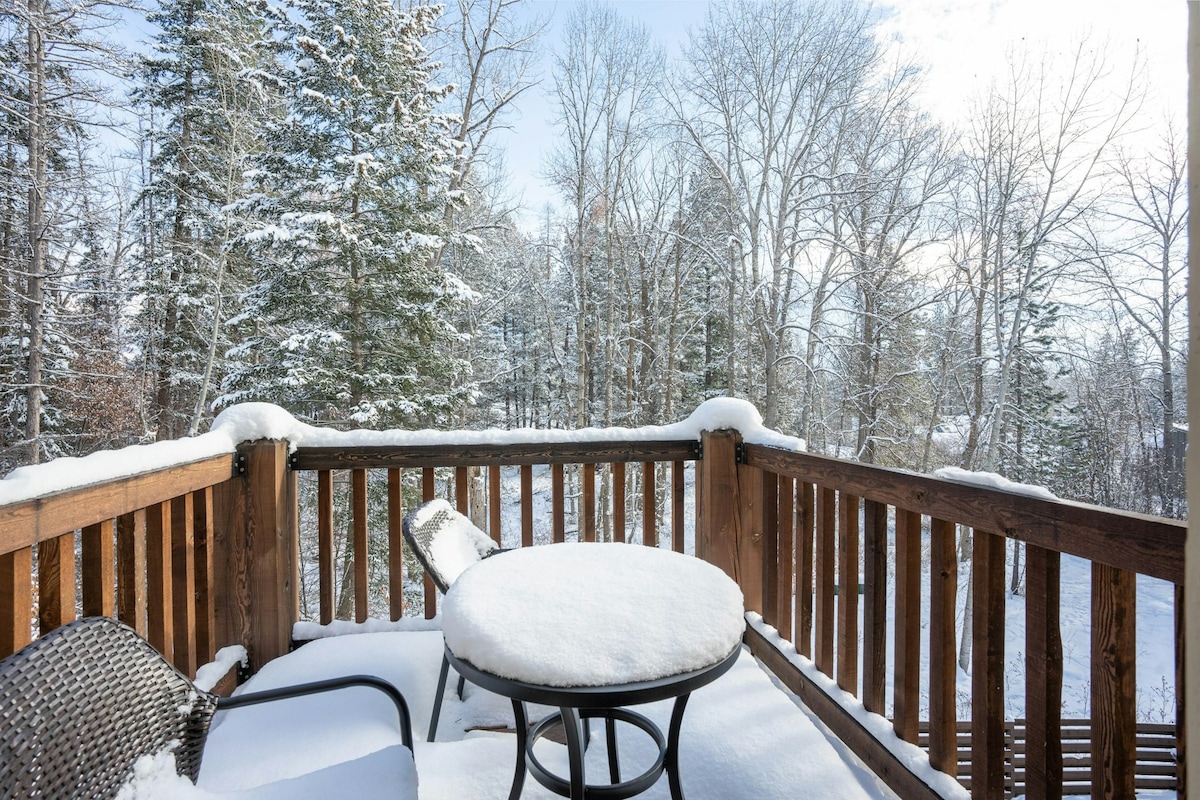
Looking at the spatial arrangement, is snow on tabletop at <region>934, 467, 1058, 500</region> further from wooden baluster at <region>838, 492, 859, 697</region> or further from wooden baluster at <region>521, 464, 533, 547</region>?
wooden baluster at <region>521, 464, 533, 547</region>

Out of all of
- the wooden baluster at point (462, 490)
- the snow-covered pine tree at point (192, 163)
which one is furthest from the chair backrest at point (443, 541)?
the snow-covered pine tree at point (192, 163)

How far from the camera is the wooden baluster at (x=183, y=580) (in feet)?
6.59

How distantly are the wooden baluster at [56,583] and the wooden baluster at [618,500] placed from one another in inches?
72.5

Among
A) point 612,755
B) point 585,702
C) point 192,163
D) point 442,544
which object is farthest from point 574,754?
point 192,163

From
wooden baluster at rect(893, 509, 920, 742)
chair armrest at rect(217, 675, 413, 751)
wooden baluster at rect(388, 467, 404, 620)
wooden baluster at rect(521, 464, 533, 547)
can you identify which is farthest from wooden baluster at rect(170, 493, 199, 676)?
wooden baluster at rect(893, 509, 920, 742)

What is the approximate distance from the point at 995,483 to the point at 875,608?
2.28ft

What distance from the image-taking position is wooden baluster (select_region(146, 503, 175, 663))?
1.84 meters

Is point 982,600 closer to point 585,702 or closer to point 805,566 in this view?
point 805,566

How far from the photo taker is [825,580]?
7.04 feet

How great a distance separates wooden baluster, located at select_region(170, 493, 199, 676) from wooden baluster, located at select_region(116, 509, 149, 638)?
15cm

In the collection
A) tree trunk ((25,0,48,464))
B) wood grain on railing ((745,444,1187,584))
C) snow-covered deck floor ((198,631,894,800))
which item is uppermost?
tree trunk ((25,0,48,464))

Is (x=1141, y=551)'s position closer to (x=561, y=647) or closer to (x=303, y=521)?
(x=561, y=647)

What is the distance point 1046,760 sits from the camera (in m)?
1.26

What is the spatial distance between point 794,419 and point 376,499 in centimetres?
965
